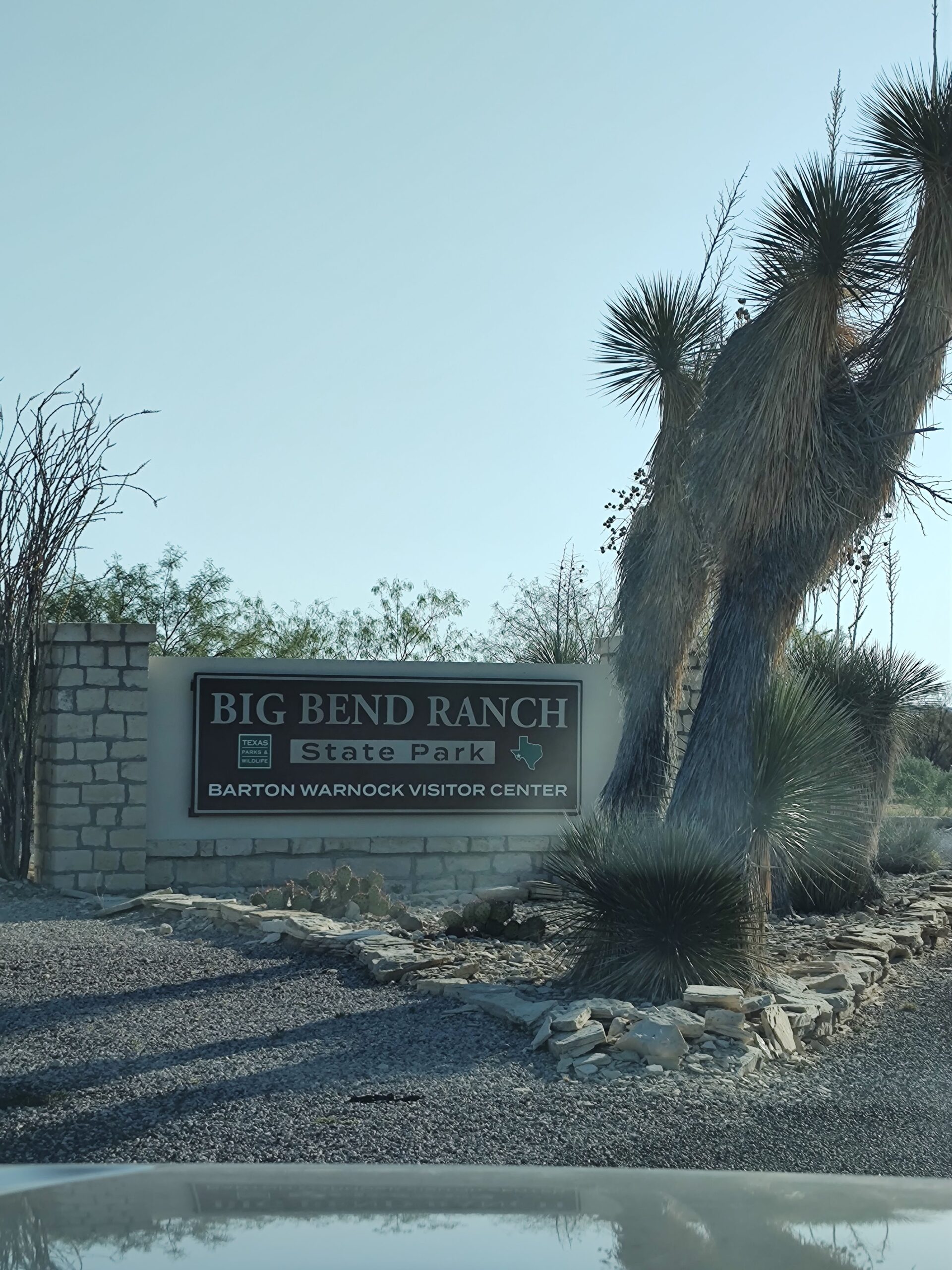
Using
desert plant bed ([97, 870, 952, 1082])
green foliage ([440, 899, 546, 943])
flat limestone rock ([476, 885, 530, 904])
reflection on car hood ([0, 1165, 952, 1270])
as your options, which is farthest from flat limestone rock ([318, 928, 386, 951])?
Result: reflection on car hood ([0, 1165, 952, 1270])

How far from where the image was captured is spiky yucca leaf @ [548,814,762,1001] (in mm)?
7121

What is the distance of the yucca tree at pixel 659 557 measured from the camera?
41.3 ft

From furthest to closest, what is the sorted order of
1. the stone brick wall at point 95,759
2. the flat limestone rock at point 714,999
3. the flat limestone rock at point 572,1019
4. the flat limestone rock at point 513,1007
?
the stone brick wall at point 95,759 < the flat limestone rock at point 513,1007 < the flat limestone rock at point 714,999 < the flat limestone rock at point 572,1019

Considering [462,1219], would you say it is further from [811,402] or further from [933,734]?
[933,734]

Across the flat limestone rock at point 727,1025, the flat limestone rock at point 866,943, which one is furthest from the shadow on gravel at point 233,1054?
the flat limestone rock at point 866,943

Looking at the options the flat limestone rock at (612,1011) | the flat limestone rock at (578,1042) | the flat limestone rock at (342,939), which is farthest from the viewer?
the flat limestone rock at (342,939)

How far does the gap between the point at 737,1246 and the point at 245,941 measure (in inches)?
304

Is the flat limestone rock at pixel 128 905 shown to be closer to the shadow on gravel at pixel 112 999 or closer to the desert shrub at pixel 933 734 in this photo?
the shadow on gravel at pixel 112 999

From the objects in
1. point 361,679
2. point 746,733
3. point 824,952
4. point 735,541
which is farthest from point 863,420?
point 361,679

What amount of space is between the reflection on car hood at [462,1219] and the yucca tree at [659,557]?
9860 millimetres

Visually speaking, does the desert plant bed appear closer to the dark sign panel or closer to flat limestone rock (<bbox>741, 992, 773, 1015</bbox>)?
flat limestone rock (<bbox>741, 992, 773, 1015</bbox>)

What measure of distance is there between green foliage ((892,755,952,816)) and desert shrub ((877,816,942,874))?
8184 millimetres

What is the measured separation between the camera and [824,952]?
873cm

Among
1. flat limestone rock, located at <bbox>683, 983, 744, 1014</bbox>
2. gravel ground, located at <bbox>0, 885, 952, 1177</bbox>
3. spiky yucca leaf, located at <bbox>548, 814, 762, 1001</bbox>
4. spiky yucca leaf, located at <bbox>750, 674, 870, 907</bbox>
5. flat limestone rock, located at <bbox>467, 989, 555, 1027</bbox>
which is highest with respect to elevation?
spiky yucca leaf, located at <bbox>750, 674, 870, 907</bbox>
